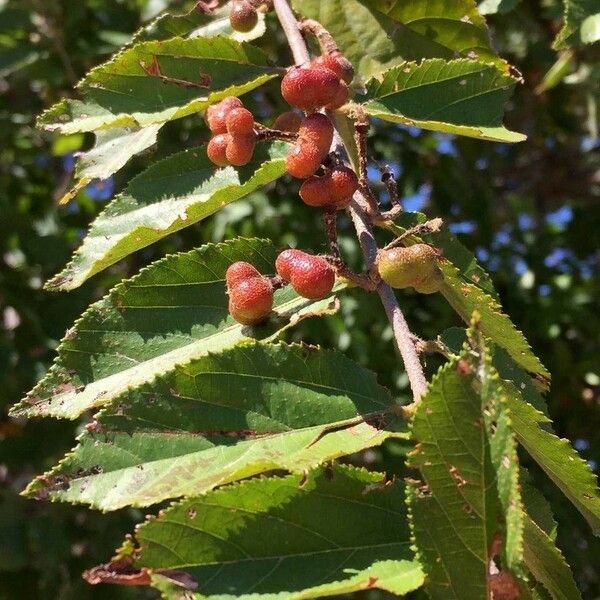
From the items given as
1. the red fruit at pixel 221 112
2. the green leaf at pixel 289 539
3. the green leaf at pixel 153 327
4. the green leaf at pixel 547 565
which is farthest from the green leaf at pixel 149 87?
the green leaf at pixel 547 565

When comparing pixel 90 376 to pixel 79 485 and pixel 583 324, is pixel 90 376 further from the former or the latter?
pixel 583 324

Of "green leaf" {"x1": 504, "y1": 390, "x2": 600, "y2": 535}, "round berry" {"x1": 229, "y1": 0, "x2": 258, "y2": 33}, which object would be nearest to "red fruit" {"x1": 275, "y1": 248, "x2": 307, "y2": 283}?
"green leaf" {"x1": 504, "y1": 390, "x2": 600, "y2": 535}

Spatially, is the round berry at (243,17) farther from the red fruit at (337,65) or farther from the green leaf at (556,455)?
the green leaf at (556,455)

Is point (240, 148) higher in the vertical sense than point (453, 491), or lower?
higher

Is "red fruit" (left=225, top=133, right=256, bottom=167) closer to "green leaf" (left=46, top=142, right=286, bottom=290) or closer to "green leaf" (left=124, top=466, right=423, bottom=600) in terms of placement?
"green leaf" (left=46, top=142, right=286, bottom=290)

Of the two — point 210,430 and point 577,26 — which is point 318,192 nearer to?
point 210,430

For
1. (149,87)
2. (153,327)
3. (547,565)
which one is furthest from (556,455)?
(149,87)
